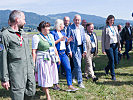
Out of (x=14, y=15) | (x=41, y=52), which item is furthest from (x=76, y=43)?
(x=14, y=15)

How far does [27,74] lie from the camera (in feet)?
10.4

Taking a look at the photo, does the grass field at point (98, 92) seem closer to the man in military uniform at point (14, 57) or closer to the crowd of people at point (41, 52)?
the crowd of people at point (41, 52)

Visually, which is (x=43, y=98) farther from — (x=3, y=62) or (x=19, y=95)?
(x=3, y=62)

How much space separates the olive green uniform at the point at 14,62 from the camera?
277 centimetres

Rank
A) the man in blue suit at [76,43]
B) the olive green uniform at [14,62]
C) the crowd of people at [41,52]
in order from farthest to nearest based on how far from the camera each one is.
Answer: the man in blue suit at [76,43] → the crowd of people at [41,52] → the olive green uniform at [14,62]

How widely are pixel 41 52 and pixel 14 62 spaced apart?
138cm

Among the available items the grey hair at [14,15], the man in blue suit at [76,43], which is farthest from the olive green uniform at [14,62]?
the man in blue suit at [76,43]

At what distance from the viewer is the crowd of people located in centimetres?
288

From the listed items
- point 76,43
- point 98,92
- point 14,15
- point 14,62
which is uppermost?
point 14,15

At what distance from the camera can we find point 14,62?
2.92 metres

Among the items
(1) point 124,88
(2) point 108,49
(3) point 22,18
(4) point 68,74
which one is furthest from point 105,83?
(3) point 22,18

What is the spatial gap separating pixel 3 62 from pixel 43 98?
7.57ft

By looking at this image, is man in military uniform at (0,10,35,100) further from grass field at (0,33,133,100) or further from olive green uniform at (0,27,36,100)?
grass field at (0,33,133,100)

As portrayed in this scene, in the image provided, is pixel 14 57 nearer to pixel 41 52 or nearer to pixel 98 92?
pixel 41 52
